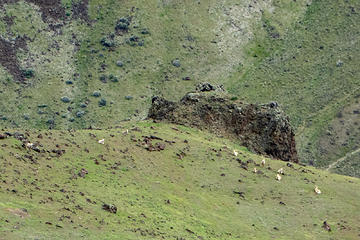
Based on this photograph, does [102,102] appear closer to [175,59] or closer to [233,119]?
[175,59]

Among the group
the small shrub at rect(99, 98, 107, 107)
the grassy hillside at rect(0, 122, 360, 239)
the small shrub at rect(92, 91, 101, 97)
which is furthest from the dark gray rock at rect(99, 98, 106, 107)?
the grassy hillside at rect(0, 122, 360, 239)

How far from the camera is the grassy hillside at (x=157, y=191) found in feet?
163

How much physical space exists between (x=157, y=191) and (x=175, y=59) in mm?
89647

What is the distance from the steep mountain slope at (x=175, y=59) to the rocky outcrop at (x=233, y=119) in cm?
4544

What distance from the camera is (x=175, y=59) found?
486 ft

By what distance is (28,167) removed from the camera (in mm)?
55125

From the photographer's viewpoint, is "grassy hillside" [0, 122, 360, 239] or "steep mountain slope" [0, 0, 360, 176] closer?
"grassy hillside" [0, 122, 360, 239]

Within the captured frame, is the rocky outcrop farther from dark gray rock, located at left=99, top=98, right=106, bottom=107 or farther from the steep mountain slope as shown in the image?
dark gray rock, located at left=99, top=98, right=106, bottom=107

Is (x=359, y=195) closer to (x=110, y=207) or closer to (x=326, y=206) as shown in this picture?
(x=326, y=206)

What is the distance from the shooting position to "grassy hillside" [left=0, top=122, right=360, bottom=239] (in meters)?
49.6

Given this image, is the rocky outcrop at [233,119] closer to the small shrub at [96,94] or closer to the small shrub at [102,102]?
the small shrub at [102,102]

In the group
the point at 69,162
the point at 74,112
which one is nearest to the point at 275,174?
the point at 69,162

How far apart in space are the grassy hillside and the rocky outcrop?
431cm

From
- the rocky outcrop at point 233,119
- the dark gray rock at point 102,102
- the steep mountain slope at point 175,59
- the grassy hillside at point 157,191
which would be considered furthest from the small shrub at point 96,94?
the grassy hillside at point 157,191
